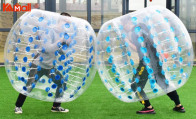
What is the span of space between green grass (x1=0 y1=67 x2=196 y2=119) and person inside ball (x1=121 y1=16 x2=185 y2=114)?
75 centimetres

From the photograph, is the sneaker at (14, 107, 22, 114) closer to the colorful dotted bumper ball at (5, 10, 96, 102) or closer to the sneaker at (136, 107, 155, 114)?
the colorful dotted bumper ball at (5, 10, 96, 102)

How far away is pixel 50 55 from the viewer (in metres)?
3.23

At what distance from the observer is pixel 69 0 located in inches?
323

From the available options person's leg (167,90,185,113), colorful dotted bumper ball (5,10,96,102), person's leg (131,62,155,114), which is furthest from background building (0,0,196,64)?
person's leg (131,62,155,114)

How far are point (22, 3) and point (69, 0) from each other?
49.8 inches

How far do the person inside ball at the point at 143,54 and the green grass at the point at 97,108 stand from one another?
0.75 meters

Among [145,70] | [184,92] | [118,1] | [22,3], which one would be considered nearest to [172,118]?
[145,70]

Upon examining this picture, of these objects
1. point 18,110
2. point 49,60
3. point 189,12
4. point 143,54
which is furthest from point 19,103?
point 189,12

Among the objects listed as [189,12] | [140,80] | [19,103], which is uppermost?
[189,12]

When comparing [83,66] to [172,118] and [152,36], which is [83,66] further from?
[172,118]

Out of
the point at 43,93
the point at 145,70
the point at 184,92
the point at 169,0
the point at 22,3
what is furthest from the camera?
the point at 169,0

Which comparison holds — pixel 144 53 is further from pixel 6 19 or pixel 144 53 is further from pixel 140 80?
pixel 6 19

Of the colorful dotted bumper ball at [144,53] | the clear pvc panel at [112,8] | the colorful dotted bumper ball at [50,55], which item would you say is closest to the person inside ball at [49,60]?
the colorful dotted bumper ball at [50,55]

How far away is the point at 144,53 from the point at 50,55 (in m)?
0.99
